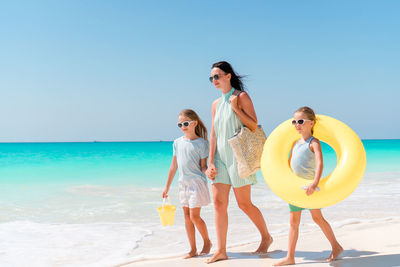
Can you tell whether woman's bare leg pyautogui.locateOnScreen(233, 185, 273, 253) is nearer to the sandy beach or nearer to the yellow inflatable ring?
the sandy beach

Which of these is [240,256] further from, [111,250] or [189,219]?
[111,250]

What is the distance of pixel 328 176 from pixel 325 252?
1070 mm

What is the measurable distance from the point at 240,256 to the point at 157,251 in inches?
41.4

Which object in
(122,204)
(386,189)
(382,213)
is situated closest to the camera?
(382,213)

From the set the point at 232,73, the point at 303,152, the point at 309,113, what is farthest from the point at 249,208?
the point at 232,73

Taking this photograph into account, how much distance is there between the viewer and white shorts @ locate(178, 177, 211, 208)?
3227 mm

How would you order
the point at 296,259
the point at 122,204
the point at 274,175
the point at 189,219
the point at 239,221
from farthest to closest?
the point at 122,204
the point at 239,221
the point at 189,219
the point at 296,259
the point at 274,175

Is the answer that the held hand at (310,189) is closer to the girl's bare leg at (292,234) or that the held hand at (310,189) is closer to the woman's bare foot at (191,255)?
the girl's bare leg at (292,234)

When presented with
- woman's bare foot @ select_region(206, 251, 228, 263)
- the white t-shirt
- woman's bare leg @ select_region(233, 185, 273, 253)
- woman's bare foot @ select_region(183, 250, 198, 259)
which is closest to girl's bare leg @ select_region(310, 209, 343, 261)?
woman's bare leg @ select_region(233, 185, 273, 253)

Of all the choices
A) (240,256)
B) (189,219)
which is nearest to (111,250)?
(189,219)

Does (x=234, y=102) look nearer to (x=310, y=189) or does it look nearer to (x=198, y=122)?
(x=198, y=122)

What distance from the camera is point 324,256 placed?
10.6 feet

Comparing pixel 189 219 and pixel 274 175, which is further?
pixel 189 219

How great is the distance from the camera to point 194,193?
3.24 meters
